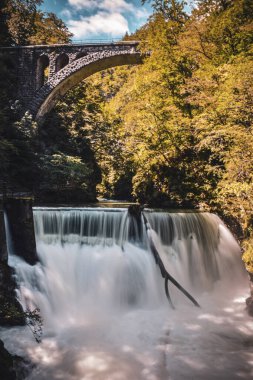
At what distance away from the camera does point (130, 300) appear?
802cm

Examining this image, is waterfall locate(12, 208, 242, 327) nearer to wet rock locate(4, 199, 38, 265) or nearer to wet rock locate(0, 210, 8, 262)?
wet rock locate(4, 199, 38, 265)

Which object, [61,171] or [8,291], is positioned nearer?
[8,291]

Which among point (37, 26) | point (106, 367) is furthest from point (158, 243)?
point (37, 26)

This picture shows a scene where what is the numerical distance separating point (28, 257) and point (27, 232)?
2.20 feet

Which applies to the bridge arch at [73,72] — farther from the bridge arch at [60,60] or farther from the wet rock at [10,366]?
the wet rock at [10,366]

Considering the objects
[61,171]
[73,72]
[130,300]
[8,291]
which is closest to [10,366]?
[8,291]

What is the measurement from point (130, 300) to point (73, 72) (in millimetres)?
17822

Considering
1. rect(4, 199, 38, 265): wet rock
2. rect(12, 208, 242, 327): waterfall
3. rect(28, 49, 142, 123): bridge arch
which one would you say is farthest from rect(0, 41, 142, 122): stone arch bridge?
rect(4, 199, 38, 265): wet rock

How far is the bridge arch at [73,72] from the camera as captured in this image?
20.3 m

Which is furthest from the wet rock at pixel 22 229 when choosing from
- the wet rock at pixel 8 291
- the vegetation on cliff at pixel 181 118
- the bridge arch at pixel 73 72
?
the bridge arch at pixel 73 72

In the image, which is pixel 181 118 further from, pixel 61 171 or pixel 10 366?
pixel 10 366

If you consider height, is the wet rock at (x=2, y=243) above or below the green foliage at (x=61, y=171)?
below

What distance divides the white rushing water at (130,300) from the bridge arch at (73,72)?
563 inches

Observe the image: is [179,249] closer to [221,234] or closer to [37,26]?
[221,234]
